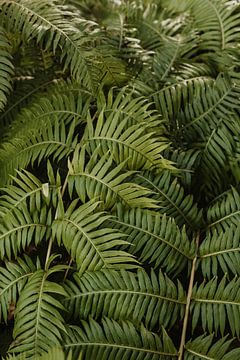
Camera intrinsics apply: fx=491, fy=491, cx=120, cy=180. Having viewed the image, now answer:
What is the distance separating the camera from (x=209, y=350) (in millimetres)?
1308

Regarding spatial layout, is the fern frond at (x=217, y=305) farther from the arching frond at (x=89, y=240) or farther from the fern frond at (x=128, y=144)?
the fern frond at (x=128, y=144)

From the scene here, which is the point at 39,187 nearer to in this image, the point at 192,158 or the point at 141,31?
the point at 192,158

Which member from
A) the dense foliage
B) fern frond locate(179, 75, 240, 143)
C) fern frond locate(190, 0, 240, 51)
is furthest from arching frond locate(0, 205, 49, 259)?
fern frond locate(190, 0, 240, 51)

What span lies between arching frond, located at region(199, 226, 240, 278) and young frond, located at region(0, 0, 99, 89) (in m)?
0.64

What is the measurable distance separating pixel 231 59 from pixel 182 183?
547mm

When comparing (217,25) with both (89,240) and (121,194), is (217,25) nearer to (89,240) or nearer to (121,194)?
(121,194)

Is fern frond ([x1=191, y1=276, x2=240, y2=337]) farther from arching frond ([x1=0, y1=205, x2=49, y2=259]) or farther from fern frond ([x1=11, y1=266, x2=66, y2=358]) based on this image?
arching frond ([x1=0, y1=205, x2=49, y2=259])

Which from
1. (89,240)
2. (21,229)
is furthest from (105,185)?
(21,229)

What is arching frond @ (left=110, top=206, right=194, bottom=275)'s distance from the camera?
145cm

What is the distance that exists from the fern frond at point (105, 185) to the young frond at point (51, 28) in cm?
29

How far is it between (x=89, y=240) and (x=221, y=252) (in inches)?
15.5

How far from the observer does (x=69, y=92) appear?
177cm

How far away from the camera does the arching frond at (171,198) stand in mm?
1540

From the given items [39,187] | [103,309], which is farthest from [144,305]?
[39,187]
